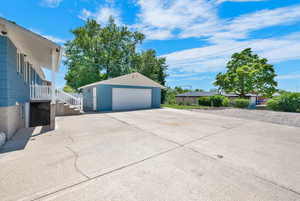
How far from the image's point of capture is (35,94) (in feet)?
26.9

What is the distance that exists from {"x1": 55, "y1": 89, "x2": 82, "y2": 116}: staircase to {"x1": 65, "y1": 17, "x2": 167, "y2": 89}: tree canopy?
10851 mm

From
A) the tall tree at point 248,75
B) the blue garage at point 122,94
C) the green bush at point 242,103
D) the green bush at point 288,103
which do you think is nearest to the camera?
the blue garage at point 122,94

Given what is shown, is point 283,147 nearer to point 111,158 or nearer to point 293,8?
point 111,158

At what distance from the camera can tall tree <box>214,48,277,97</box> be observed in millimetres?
17922

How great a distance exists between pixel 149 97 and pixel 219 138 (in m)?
10.1

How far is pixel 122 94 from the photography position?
12.3m

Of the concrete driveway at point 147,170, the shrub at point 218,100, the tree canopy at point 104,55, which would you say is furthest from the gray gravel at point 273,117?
the tree canopy at point 104,55

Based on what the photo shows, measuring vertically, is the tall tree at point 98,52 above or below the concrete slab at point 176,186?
above

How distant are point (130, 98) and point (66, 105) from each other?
5.36 metres

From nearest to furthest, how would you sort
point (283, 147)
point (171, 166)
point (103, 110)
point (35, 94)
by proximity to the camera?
point (171, 166) → point (283, 147) → point (35, 94) → point (103, 110)

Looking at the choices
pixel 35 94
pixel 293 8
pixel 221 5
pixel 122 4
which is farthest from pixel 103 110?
pixel 293 8

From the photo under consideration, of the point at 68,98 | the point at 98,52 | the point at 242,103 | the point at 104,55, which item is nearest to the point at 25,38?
the point at 68,98

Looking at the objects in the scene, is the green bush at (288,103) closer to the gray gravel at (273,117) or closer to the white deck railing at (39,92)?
the gray gravel at (273,117)

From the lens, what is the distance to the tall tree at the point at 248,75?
17922 mm
